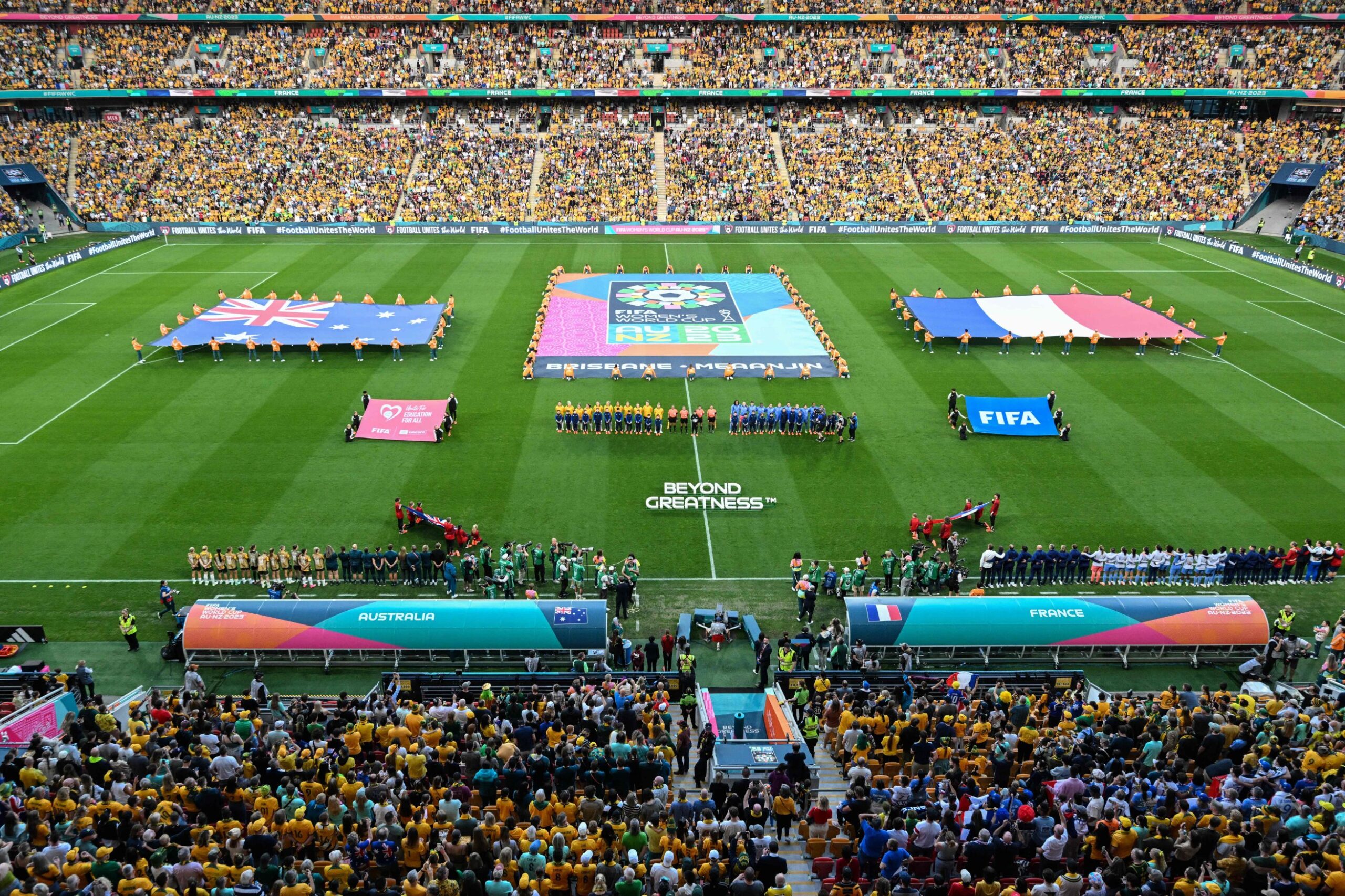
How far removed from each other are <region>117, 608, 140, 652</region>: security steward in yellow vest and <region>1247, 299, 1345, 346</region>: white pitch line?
162 feet

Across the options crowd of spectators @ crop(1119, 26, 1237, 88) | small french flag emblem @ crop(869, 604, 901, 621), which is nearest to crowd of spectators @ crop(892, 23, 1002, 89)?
crowd of spectators @ crop(1119, 26, 1237, 88)

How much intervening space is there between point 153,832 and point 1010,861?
36.6ft

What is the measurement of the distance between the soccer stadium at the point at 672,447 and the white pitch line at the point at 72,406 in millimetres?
298

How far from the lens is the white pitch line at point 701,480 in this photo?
85.8 ft

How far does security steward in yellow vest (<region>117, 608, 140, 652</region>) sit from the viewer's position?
21.6 metres

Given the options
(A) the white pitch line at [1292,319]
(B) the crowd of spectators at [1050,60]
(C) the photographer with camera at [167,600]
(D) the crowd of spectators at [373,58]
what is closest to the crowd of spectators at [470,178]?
(D) the crowd of spectators at [373,58]

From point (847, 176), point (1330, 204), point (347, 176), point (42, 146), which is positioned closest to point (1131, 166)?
point (1330, 204)

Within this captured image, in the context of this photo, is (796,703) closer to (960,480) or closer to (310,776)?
(310,776)

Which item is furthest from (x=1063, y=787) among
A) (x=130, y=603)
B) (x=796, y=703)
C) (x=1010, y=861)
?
(x=130, y=603)

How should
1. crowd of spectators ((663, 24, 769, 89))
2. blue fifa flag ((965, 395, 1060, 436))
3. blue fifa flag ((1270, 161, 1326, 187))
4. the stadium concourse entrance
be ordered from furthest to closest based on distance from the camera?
1. crowd of spectators ((663, 24, 769, 89))
2. blue fifa flag ((1270, 161, 1326, 187))
3. blue fifa flag ((965, 395, 1060, 436))
4. the stadium concourse entrance

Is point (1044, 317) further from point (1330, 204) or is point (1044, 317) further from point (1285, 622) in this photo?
point (1330, 204)

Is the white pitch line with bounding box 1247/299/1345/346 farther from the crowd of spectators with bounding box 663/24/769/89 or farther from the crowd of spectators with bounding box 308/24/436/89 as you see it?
the crowd of spectators with bounding box 308/24/436/89

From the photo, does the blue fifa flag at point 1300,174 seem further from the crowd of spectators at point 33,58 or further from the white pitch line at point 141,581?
the crowd of spectators at point 33,58

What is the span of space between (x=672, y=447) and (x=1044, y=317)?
866 inches
